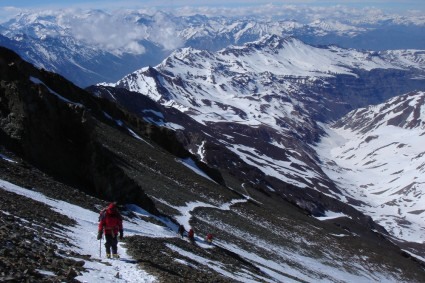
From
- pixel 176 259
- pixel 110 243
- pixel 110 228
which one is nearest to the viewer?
pixel 110 243

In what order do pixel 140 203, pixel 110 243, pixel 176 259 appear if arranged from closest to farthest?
pixel 110 243, pixel 176 259, pixel 140 203

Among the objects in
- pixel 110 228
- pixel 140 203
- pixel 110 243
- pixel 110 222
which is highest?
pixel 110 222

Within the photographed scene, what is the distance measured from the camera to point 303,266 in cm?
4934

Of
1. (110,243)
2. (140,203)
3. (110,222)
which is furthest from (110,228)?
(140,203)

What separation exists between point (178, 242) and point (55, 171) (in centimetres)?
1165

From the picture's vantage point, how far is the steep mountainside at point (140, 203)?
22.4 metres

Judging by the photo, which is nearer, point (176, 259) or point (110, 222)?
point (110, 222)

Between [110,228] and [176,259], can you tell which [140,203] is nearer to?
[176,259]

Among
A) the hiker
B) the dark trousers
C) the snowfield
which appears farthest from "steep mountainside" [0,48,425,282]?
the hiker

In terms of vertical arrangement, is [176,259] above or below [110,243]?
below

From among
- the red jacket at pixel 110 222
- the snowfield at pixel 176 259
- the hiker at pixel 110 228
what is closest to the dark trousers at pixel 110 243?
the hiker at pixel 110 228

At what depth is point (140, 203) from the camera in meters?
39.5

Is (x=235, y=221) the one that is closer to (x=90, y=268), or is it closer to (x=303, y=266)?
(x=303, y=266)

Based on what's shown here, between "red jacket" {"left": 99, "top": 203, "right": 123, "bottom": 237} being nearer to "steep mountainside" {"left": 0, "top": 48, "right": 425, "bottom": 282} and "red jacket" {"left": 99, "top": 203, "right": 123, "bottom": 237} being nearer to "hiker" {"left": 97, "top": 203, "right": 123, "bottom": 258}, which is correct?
"hiker" {"left": 97, "top": 203, "right": 123, "bottom": 258}
